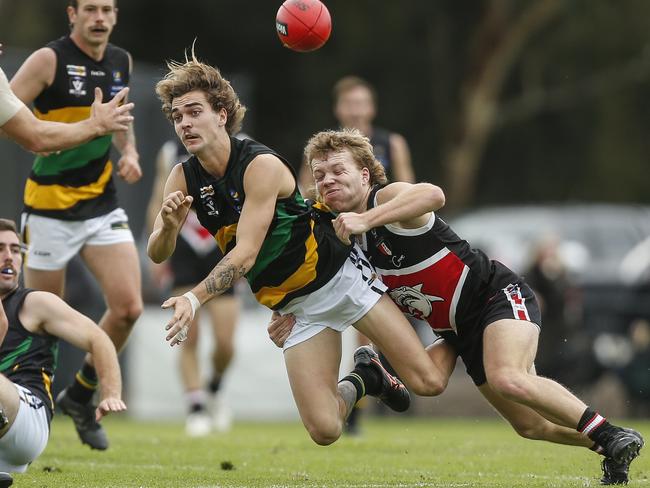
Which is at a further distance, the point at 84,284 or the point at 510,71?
the point at 510,71

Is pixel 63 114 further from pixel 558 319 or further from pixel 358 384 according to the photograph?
pixel 558 319

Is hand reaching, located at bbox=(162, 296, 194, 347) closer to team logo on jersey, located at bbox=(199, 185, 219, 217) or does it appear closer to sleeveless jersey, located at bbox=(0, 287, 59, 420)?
team logo on jersey, located at bbox=(199, 185, 219, 217)

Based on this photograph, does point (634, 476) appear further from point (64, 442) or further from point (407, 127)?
point (407, 127)

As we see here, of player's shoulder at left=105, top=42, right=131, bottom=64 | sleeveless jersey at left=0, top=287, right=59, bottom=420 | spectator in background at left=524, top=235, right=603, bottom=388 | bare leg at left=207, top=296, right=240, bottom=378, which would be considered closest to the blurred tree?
spectator in background at left=524, top=235, right=603, bottom=388

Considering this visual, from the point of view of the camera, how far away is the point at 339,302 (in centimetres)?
715

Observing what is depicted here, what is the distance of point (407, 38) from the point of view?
27.1m

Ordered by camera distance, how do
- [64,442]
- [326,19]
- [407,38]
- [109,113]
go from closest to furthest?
[109,113] → [326,19] → [64,442] → [407,38]

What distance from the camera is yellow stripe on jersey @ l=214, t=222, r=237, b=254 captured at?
693cm

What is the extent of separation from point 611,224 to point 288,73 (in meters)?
11.5

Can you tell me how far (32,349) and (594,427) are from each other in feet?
9.97

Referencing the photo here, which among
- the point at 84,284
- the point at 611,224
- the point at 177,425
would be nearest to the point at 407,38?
the point at 611,224

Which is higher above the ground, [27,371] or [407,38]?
[27,371]

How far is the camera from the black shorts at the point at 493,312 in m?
7.10

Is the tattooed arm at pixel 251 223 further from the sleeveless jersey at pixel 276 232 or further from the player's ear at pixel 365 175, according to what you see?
the player's ear at pixel 365 175
